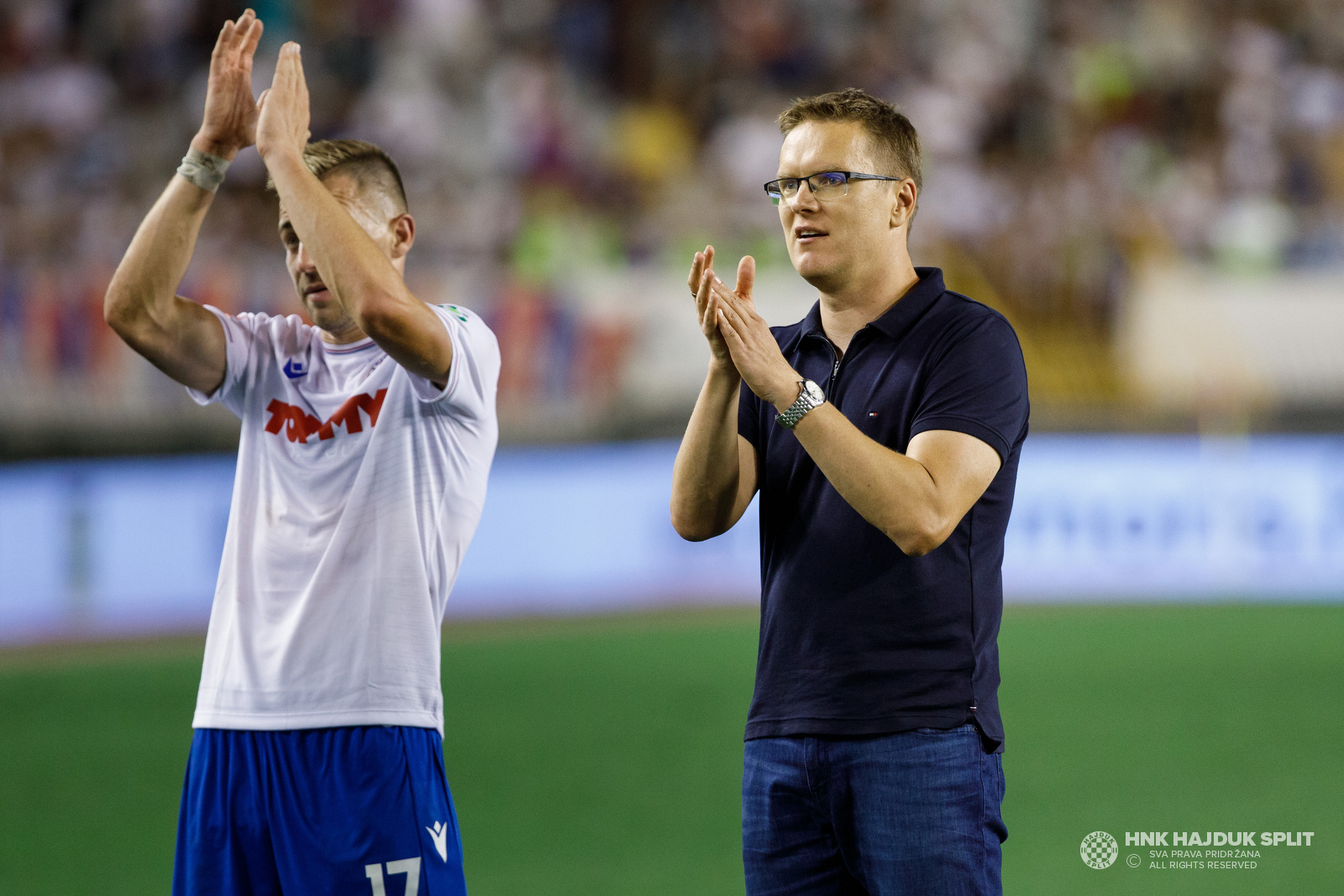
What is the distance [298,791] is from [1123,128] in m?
15.3

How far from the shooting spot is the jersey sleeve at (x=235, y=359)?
340 cm

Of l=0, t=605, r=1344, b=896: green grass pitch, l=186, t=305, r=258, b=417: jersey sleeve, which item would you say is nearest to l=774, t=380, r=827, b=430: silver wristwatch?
l=186, t=305, r=258, b=417: jersey sleeve

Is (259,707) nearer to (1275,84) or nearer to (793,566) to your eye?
(793,566)

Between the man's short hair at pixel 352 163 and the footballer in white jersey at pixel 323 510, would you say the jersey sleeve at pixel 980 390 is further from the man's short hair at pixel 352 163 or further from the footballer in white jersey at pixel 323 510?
the man's short hair at pixel 352 163

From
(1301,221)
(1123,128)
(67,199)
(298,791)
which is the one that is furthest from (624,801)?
(1123,128)

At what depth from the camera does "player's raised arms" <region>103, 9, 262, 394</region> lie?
3332 mm

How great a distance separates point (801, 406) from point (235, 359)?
4.68 ft

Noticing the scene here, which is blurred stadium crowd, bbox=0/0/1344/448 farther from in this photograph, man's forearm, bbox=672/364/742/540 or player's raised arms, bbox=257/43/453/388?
man's forearm, bbox=672/364/742/540

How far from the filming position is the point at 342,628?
314 cm

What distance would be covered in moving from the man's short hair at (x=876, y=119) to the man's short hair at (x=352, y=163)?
0.97 metres

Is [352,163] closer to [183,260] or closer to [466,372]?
[183,260]

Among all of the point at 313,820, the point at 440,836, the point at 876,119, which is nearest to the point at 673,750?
the point at 440,836

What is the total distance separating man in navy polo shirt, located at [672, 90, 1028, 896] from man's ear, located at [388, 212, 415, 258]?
81 cm

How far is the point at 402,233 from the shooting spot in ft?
11.3
